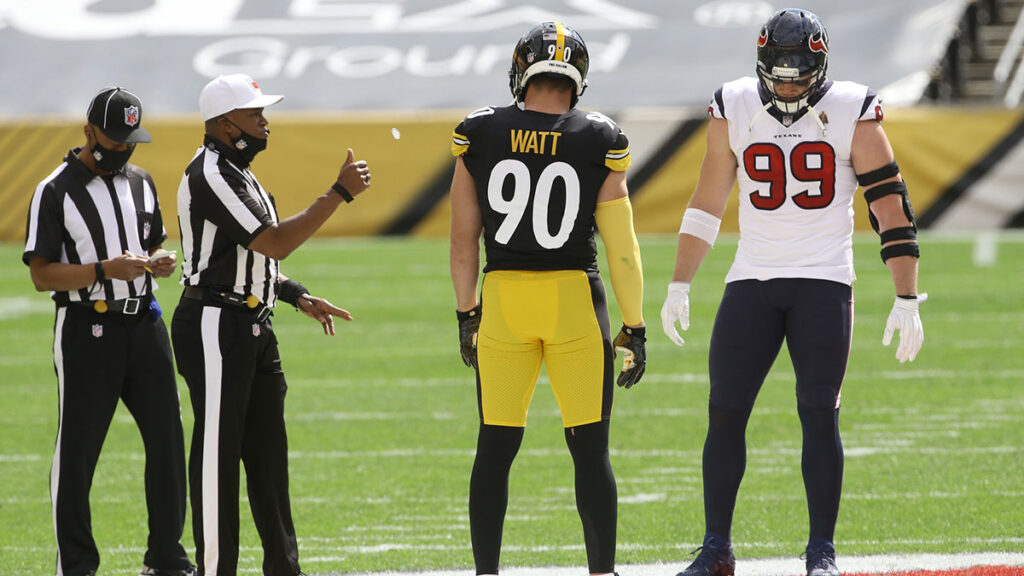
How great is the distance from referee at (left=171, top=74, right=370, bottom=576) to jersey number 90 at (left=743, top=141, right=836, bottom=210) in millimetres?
1194

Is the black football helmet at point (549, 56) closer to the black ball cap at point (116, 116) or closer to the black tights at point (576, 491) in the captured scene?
the black tights at point (576, 491)

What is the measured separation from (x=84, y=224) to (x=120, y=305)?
0.30m

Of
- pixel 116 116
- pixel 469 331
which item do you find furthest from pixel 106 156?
pixel 469 331

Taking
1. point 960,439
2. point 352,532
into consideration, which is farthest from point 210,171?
point 960,439

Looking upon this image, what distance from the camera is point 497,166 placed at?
389 cm

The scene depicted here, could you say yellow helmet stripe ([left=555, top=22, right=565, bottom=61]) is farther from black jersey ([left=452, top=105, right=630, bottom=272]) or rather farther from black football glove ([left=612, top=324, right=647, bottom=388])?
black football glove ([left=612, top=324, right=647, bottom=388])

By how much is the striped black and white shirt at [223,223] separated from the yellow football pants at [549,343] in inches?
29.5

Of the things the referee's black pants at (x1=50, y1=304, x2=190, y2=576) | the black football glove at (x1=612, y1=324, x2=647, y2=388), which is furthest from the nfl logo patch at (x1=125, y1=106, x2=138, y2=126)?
the black football glove at (x1=612, y1=324, x2=647, y2=388)

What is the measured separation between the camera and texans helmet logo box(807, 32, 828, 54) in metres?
4.07

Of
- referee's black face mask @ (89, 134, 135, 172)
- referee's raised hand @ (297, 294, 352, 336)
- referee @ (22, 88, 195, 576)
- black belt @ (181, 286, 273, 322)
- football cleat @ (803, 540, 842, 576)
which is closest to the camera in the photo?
football cleat @ (803, 540, 842, 576)

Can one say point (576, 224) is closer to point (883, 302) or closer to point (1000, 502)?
point (1000, 502)

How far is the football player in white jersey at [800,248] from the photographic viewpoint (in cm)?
406

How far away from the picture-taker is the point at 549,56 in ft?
12.8

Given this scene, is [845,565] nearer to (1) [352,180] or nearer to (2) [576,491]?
(2) [576,491]
